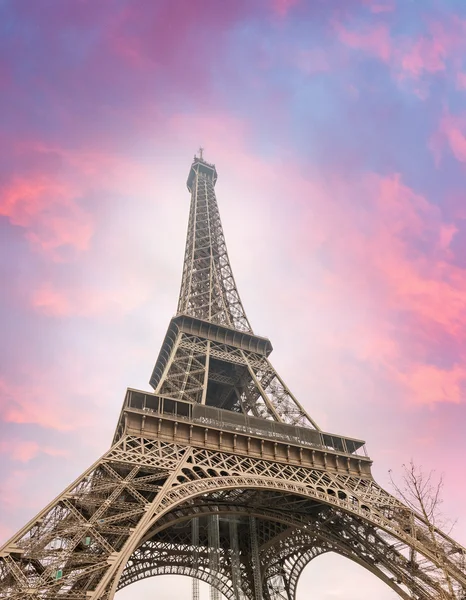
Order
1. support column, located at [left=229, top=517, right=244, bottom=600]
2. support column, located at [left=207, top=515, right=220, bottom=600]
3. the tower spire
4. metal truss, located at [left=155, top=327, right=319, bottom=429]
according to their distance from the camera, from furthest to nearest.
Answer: the tower spire
support column, located at [left=207, top=515, right=220, bottom=600]
support column, located at [left=229, top=517, right=244, bottom=600]
metal truss, located at [left=155, top=327, right=319, bottom=429]

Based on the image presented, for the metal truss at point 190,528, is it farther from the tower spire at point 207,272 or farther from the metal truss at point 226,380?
the tower spire at point 207,272

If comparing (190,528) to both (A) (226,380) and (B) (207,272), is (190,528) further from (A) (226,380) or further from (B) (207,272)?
(B) (207,272)

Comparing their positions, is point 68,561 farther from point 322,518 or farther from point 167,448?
point 322,518

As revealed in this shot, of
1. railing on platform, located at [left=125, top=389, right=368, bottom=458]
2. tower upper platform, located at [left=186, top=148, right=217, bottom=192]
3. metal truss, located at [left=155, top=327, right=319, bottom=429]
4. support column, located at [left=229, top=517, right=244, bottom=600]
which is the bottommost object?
support column, located at [left=229, top=517, right=244, bottom=600]

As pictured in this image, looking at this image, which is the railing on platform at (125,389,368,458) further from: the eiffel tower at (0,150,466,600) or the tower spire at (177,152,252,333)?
the tower spire at (177,152,252,333)

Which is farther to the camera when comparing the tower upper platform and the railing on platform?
the tower upper platform

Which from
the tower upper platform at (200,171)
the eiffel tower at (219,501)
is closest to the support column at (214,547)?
the eiffel tower at (219,501)

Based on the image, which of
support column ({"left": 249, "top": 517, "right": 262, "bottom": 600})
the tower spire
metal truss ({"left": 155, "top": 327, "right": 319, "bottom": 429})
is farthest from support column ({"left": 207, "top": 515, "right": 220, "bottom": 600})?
the tower spire

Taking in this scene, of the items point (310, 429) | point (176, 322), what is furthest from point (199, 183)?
point (310, 429)
